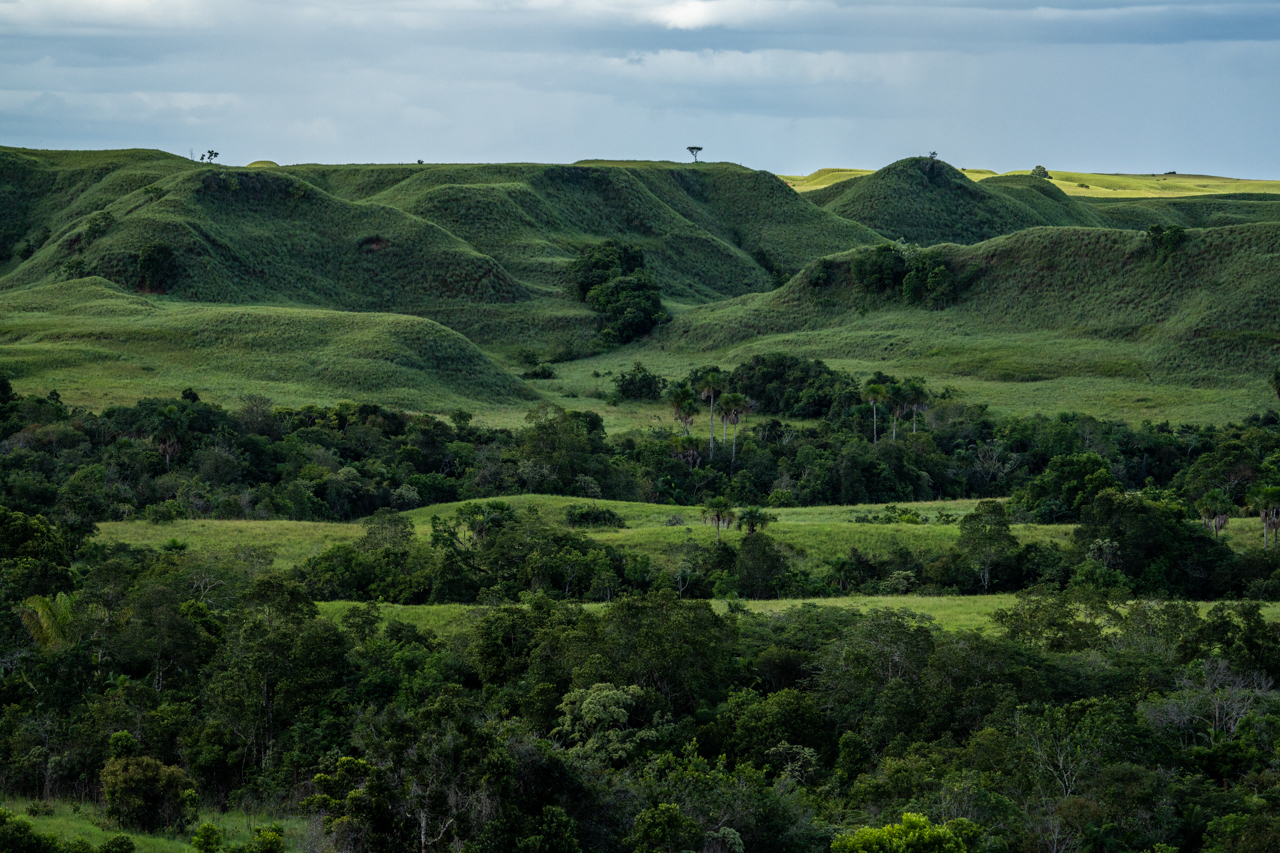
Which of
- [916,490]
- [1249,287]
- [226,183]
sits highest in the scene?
[226,183]

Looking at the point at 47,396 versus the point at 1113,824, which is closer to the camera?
the point at 1113,824

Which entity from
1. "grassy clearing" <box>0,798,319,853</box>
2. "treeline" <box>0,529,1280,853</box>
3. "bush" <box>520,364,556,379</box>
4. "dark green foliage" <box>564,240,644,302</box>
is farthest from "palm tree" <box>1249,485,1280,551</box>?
"dark green foliage" <box>564,240,644,302</box>

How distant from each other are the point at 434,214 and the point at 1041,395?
319ft

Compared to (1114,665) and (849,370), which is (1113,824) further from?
(849,370)

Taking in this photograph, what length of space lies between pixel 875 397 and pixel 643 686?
49.6m

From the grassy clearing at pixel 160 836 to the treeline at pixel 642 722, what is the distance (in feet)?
1.70

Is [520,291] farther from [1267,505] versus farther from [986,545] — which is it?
[1267,505]

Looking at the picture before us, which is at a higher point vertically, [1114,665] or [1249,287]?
[1249,287]

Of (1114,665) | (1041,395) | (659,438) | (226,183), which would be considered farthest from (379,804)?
(226,183)

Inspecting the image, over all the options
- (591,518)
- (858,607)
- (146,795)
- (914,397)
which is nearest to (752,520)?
(591,518)

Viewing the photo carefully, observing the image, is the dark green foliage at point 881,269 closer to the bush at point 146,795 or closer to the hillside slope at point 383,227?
the hillside slope at point 383,227

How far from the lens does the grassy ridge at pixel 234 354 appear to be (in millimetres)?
85375

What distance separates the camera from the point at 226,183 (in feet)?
465

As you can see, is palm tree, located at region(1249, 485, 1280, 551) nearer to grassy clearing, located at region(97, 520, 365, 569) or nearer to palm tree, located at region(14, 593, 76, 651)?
grassy clearing, located at region(97, 520, 365, 569)
